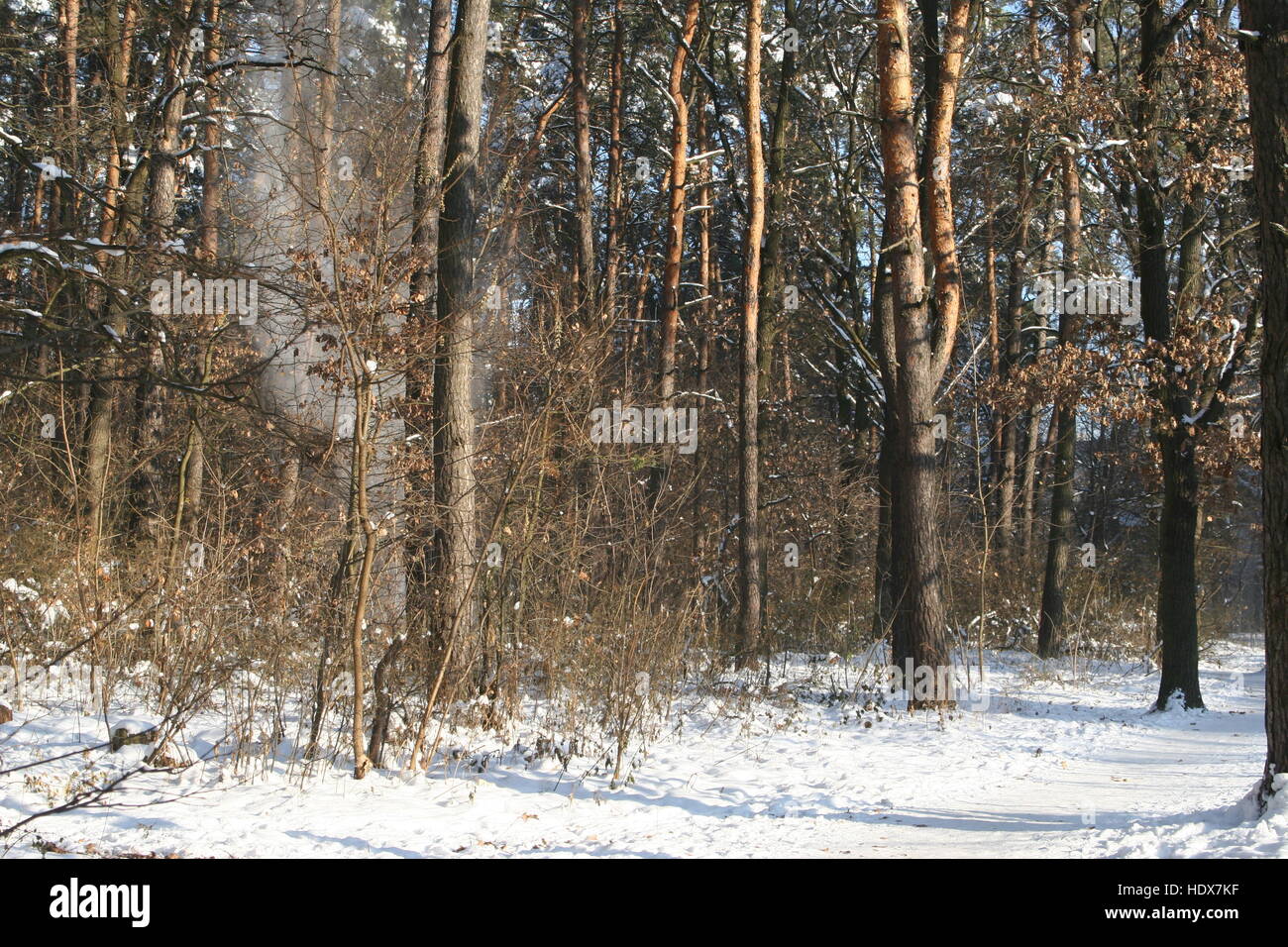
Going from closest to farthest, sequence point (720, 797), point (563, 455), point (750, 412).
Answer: point (720, 797), point (563, 455), point (750, 412)

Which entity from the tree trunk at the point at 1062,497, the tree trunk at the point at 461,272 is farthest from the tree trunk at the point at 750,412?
the tree trunk at the point at 461,272

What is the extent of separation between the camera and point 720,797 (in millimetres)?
7504

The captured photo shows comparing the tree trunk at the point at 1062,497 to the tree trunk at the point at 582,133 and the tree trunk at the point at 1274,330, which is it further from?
the tree trunk at the point at 1274,330

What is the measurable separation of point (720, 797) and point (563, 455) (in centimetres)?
537

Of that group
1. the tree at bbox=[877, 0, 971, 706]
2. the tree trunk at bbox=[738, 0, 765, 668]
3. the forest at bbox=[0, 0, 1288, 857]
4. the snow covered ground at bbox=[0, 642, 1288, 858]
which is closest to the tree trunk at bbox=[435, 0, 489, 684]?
the forest at bbox=[0, 0, 1288, 857]

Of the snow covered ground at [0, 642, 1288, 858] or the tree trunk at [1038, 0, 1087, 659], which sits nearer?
the snow covered ground at [0, 642, 1288, 858]

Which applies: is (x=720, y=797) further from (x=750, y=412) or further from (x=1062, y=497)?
(x=1062, y=497)

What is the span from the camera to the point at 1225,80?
11.9m

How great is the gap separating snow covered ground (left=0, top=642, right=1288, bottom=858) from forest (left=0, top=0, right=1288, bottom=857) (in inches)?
2.3

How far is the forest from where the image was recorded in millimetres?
6668

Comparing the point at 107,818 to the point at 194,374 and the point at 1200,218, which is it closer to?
the point at 194,374

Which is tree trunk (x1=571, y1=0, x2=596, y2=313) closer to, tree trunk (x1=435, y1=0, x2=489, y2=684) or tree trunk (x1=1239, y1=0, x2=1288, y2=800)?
tree trunk (x1=435, y1=0, x2=489, y2=684)

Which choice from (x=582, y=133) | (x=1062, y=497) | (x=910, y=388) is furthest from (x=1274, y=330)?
(x=582, y=133)
